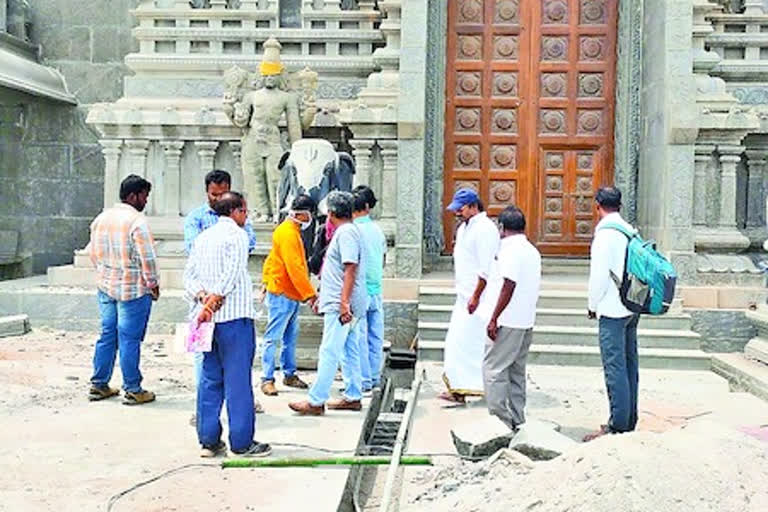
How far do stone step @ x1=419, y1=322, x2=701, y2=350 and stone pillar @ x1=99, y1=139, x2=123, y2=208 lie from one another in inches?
172

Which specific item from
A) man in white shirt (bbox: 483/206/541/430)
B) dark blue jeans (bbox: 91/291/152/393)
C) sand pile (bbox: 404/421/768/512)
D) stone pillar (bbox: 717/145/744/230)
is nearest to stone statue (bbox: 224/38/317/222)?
dark blue jeans (bbox: 91/291/152/393)

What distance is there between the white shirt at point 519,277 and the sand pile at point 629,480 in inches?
53.5

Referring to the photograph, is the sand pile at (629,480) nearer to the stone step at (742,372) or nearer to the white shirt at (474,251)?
the white shirt at (474,251)

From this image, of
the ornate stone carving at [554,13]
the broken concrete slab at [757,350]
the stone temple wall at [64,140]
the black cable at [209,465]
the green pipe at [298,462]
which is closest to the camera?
the black cable at [209,465]

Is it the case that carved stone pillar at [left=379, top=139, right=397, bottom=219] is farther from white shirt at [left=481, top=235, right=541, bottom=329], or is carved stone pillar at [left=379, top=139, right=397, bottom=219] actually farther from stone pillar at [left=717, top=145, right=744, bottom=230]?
white shirt at [left=481, top=235, right=541, bottom=329]

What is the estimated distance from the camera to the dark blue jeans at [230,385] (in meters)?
5.20

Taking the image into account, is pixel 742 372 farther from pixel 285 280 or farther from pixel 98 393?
pixel 98 393

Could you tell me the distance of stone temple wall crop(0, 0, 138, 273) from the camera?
13.2 metres

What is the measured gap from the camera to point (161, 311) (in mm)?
9789

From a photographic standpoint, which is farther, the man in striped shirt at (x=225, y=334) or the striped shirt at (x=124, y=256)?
the striped shirt at (x=124, y=256)

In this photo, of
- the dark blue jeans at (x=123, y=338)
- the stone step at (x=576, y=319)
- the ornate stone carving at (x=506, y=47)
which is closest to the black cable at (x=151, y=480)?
the dark blue jeans at (x=123, y=338)

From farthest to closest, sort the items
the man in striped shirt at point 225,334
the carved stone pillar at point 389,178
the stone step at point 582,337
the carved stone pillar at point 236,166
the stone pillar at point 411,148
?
the carved stone pillar at point 236,166 < the carved stone pillar at point 389,178 < the stone pillar at point 411,148 < the stone step at point 582,337 < the man in striped shirt at point 225,334

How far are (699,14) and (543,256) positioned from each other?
3.51 meters

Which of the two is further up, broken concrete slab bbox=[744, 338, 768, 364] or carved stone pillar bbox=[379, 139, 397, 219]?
carved stone pillar bbox=[379, 139, 397, 219]
